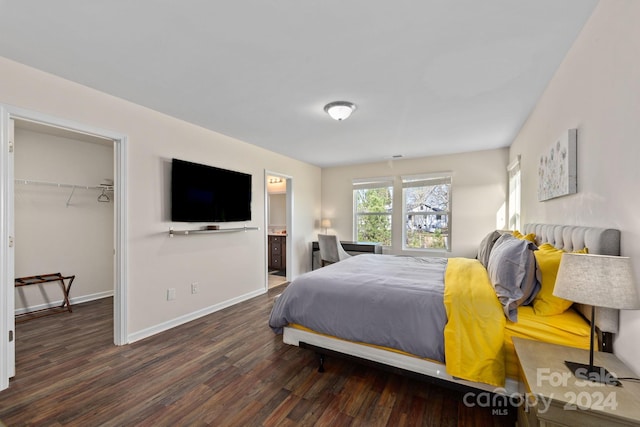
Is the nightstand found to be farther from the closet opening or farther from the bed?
the closet opening

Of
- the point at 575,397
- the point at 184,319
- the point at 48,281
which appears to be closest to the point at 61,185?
the point at 48,281

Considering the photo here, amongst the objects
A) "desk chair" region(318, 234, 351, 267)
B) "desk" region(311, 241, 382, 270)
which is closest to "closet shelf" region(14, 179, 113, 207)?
"desk chair" region(318, 234, 351, 267)

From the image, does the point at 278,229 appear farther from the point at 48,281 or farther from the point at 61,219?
the point at 48,281

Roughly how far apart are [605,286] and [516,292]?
27.8 inches

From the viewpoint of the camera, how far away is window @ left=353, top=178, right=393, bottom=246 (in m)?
5.47

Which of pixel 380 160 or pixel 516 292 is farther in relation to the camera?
pixel 380 160

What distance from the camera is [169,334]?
2898mm

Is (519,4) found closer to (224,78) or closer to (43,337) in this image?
(224,78)

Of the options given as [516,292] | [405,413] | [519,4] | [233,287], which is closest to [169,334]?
[233,287]

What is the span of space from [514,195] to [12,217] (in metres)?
5.49

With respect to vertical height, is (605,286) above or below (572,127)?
below

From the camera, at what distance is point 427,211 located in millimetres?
5059

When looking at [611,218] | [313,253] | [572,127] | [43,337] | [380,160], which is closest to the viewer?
[611,218]

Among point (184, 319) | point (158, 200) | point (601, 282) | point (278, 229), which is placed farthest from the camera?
point (278, 229)
